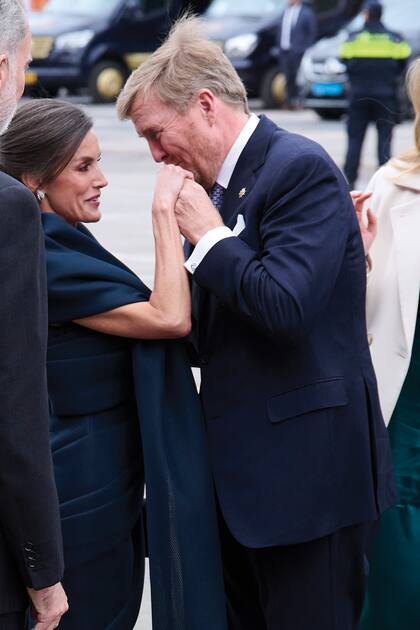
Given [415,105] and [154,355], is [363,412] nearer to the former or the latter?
[154,355]

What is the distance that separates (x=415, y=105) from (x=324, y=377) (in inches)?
37.3

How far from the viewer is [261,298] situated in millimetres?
2621

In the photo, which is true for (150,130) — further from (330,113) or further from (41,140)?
(330,113)

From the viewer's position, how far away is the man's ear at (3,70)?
2102 millimetres

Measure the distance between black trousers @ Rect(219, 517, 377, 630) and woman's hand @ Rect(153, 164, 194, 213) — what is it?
2.49 ft

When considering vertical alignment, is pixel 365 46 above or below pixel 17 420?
below

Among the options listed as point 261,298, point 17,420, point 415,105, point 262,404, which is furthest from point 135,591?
point 415,105

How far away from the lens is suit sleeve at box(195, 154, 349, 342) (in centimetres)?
262

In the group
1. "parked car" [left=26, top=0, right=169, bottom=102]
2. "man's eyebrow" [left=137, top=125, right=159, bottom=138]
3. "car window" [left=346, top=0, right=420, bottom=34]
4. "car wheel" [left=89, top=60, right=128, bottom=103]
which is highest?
"man's eyebrow" [left=137, top=125, right=159, bottom=138]

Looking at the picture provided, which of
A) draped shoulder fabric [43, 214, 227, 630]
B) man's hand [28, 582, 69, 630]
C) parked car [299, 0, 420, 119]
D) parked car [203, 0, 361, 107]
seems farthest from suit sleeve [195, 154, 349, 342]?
parked car [203, 0, 361, 107]

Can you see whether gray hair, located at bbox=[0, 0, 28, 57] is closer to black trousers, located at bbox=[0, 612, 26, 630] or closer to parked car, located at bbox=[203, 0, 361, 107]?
black trousers, located at bbox=[0, 612, 26, 630]

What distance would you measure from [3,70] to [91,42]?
20.1m

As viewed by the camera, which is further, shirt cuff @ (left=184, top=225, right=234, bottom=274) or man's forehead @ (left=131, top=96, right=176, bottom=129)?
man's forehead @ (left=131, top=96, right=176, bottom=129)

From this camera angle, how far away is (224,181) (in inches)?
113
